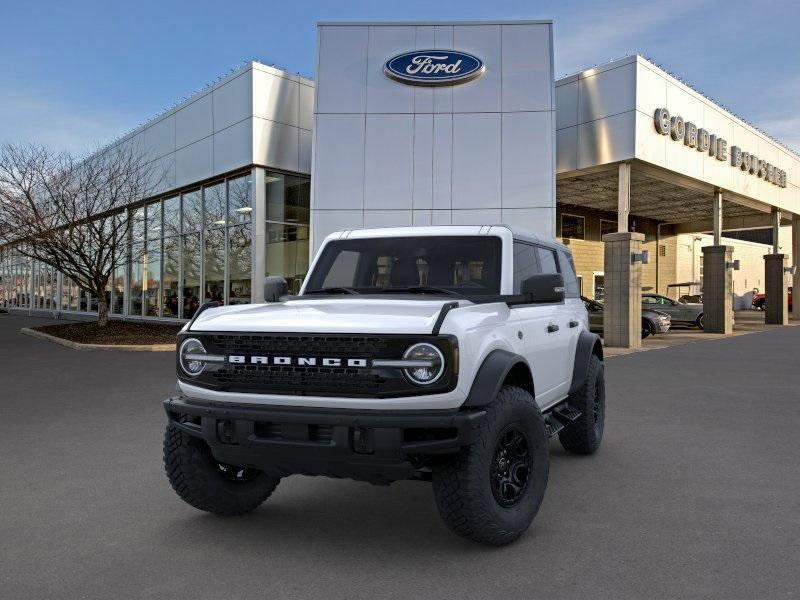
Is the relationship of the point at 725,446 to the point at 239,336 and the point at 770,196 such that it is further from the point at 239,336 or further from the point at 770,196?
the point at 770,196

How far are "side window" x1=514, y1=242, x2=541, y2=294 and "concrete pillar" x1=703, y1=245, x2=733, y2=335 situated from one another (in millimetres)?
22653

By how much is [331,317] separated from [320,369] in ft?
1.00

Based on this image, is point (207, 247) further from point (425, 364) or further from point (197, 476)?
point (425, 364)

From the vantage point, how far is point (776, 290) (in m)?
32.0

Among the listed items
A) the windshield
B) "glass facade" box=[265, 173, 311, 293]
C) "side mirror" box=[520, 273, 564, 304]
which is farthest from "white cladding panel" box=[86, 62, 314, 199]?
"side mirror" box=[520, 273, 564, 304]

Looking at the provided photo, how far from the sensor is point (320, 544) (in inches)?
154

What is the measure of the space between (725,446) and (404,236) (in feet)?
12.8

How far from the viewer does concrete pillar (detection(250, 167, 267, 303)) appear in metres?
20.2

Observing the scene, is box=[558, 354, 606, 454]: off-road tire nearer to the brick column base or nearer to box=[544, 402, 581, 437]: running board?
box=[544, 402, 581, 437]: running board

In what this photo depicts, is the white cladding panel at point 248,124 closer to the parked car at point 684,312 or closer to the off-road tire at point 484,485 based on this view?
the parked car at point 684,312

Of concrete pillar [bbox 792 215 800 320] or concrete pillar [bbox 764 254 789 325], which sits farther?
concrete pillar [bbox 792 215 800 320]

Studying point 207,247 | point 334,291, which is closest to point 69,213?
point 207,247

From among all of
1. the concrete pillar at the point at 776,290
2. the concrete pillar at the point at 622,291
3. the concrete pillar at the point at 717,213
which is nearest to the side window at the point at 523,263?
the concrete pillar at the point at 622,291

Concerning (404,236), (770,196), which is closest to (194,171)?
(404,236)
